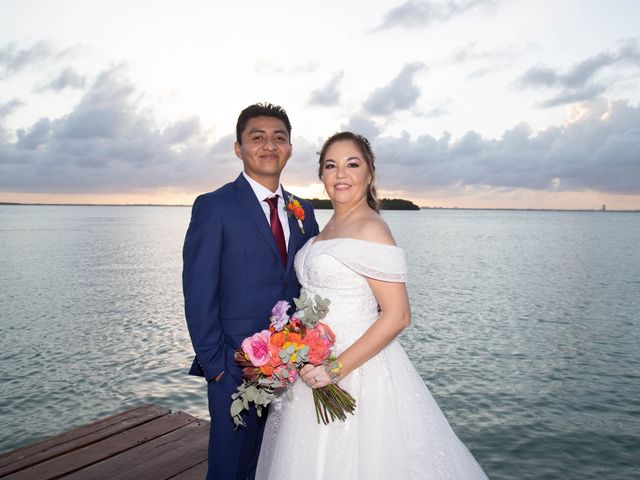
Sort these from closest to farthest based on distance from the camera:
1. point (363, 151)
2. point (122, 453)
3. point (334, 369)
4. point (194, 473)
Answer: point (334, 369) < point (363, 151) < point (194, 473) < point (122, 453)

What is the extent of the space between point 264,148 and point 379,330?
1648 mm

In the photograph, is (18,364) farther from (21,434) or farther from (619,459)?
(619,459)

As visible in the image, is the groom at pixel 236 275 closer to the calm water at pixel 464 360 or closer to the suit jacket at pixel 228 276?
the suit jacket at pixel 228 276

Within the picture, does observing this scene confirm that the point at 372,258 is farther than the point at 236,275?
No

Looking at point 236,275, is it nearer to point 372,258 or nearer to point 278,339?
point 278,339

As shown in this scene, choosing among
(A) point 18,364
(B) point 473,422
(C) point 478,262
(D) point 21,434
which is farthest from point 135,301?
(C) point 478,262

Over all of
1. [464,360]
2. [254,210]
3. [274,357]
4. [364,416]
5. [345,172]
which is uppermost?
[345,172]

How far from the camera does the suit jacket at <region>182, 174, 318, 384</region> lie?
3445 mm

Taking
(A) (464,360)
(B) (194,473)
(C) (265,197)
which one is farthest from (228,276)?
(A) (464,360)

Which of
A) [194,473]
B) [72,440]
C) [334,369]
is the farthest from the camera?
[72,440]

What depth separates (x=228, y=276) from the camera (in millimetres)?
3572

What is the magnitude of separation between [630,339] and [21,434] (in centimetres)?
1692

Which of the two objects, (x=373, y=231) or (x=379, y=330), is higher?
(x=373, y=231)

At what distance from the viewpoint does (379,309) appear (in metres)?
3.49
